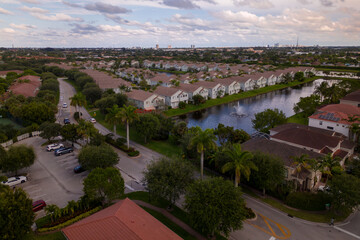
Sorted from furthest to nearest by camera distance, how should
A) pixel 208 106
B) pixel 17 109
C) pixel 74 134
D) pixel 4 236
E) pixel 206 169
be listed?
1. pixel 208 106
2. pixel 17 109
3. pixel 74 134
4. pixel 206 169
5. pixel 4 236

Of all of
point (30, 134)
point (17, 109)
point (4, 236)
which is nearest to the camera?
point (4, 236)

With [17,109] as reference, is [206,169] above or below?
below

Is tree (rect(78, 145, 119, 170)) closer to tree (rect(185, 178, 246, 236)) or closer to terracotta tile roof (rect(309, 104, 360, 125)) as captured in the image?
tree (rect(185, 178, 246, 236))

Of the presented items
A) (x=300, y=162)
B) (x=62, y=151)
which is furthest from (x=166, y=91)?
(x=300, y=162)

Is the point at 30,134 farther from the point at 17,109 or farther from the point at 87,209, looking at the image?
the point at 87,209

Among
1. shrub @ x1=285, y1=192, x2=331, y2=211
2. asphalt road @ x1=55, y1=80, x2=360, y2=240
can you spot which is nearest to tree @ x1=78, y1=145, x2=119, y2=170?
asphalt road @ x1=55, y1=80, x2=360, y2=240


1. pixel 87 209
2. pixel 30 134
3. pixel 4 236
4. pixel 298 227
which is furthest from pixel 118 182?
pixel 30 134
